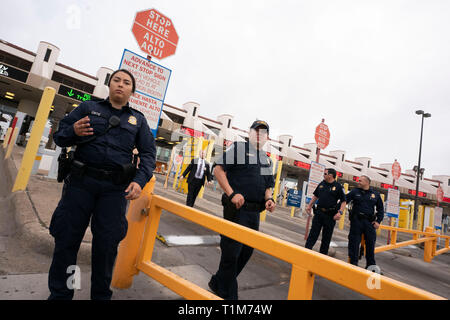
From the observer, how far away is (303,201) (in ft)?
45.3

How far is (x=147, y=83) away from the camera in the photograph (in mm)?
3467

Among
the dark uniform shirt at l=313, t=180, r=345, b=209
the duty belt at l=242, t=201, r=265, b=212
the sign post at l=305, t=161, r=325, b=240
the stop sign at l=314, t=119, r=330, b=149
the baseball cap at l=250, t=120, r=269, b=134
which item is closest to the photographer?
the duty belt at l=242, t=201, r=265, b=212

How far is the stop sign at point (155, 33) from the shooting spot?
3508 millimetres

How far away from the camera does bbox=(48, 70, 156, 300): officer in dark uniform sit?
1.68 m

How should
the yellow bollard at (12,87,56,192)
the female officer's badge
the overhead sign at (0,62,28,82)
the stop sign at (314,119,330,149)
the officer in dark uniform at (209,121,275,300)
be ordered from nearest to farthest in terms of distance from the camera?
the female officer's badge < the officer in dark uniform at (209,121,275,300) < the yellow bollard at (12,87,56,192) < the stop sign at (314,119,330,149) < the overhead sign at (0,62,28,82)

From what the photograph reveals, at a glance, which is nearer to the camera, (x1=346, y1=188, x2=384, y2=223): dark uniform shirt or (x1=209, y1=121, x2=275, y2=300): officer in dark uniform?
(x1=209, y1=121, x2=275, y2=300): officer in dark uniform

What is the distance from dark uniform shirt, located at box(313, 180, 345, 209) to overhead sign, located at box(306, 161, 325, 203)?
1781mm

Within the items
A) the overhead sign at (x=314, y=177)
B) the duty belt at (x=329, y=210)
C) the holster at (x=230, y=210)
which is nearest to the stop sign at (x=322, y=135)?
the overhead sign at (x=314, y=177)

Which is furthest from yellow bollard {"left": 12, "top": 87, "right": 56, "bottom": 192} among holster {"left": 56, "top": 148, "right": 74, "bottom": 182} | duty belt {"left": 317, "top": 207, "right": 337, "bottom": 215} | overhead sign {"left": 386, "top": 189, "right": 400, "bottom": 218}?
overhead sign {"left": 386, "top": 189, "right": 400, "bottom": 218}

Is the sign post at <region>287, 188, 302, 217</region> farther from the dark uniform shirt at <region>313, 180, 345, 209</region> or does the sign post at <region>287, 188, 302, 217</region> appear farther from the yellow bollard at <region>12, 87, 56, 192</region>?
the yellow bollard at <region>12, 87, 56, 192</region>

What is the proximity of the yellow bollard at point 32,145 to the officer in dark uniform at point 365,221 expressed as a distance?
21.9 feet

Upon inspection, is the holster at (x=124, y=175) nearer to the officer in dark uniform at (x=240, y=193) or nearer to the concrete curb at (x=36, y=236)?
the officer in dark uniform at (x=240, y=193)

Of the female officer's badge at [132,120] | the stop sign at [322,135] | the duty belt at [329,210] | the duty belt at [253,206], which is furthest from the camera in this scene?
the stop sign at [322,135]

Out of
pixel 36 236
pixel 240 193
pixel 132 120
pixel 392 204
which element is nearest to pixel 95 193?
pixel 132 120
